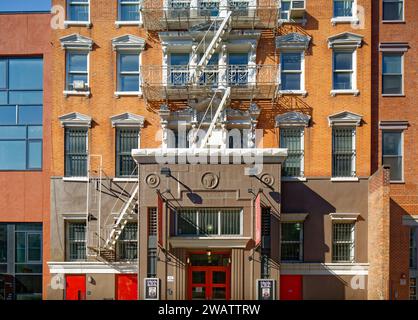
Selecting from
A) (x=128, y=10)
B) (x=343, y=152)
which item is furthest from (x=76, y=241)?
(x=343, y=152)

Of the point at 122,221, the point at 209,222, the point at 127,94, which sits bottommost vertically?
the point at 122,221

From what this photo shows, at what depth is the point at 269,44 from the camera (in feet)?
63.1

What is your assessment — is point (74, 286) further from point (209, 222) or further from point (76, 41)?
point (76, 41)

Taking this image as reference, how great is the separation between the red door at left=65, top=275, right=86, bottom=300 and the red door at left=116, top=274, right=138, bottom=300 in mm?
1476

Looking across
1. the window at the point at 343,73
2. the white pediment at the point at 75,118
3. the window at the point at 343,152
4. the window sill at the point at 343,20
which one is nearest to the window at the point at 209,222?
the window at the point at 343,152

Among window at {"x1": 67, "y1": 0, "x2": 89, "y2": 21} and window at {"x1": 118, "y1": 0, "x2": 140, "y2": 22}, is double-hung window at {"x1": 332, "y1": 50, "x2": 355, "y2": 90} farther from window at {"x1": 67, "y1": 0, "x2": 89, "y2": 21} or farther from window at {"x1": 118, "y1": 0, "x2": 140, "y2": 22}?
window at {"x1": 67, "y1": 0, "x2": 89, "y2": 21}

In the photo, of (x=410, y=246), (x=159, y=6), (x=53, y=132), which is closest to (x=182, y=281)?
(x=53, y=132)

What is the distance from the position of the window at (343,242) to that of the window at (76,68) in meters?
12.9

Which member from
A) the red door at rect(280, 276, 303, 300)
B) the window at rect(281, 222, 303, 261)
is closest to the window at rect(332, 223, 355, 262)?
the window at rect(281, 222, 303, 261)

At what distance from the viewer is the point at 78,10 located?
19.7m

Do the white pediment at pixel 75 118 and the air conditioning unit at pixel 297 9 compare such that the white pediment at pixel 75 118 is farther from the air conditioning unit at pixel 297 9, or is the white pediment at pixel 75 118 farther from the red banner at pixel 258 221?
the air conditioning unit at pixel 297 9

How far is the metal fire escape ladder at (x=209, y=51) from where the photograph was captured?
1792 cm

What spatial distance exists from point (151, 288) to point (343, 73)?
40.3 feet

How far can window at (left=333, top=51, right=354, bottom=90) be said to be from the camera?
1925 centimetres
